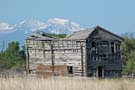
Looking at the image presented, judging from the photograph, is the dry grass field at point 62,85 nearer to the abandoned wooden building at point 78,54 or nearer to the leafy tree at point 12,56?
the abandoned wooden building at point 78,54

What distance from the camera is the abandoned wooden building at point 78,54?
168ft

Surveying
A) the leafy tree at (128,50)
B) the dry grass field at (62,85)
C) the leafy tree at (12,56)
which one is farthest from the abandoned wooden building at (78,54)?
the dry grass field at (62,85)

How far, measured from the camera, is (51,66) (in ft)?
173

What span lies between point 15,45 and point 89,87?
59548 mm

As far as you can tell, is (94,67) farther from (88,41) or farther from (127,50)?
(127,50)

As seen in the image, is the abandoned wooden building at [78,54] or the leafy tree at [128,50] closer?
the abandoned wooden building at [78,54]

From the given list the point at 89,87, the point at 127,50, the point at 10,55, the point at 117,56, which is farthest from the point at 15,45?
the point at 89,87

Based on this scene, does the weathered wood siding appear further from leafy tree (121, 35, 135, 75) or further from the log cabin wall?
leafy tree (121, 35, 135, 75)

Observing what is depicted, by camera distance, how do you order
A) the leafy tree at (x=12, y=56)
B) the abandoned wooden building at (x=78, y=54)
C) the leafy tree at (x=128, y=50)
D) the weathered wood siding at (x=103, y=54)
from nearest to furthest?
the abandoned wooden building at (x=78, y=54) → the weathered wood siding at (x=103, y=54) → the leafy tree at (x=128, y=50) → the leafy tree at (x=12, y=56)

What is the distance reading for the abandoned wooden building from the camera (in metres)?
51.3

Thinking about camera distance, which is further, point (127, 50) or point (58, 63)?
point (127, 50)

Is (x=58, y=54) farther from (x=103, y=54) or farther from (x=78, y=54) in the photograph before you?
(x=103, y=54)

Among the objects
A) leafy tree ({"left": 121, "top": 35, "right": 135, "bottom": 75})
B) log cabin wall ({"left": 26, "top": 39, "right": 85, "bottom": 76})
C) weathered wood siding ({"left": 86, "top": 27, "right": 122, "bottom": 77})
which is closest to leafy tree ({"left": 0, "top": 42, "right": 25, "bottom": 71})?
log cabin wall ({"left": 26, "top": 39, "right": 85, "bottom": 76})

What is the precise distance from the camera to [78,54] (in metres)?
51.4
